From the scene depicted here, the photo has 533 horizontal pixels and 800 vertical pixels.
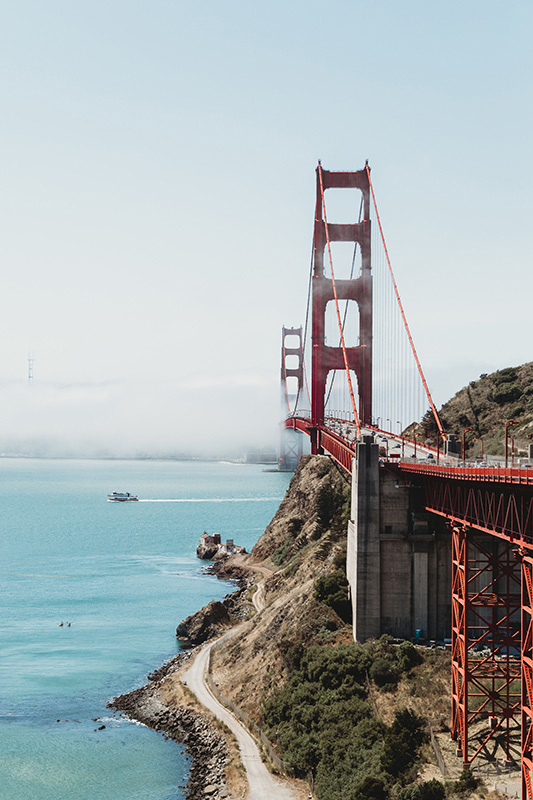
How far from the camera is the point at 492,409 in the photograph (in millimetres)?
79500

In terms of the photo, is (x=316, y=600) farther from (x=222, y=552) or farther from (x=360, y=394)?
(x=222, y=552)

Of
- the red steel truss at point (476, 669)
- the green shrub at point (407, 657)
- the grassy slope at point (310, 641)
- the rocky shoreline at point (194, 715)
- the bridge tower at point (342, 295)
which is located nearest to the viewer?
the red steel truss at point (476, 669)

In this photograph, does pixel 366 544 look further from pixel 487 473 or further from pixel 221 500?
pixel 221 500

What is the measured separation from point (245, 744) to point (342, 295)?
47.5m

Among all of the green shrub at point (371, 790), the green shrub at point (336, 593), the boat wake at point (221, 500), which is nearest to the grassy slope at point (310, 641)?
the green shrub at point (336, 593)

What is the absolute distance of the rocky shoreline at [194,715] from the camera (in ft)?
131

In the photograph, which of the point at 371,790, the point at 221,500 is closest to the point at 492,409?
the point at 371,790

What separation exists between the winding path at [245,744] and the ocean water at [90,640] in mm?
3368

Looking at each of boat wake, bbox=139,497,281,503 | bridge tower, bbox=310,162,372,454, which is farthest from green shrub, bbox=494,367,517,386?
boat wake, bbox=139,497,281,503

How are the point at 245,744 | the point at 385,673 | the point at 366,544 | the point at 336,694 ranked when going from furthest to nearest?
the point at 366,544 → the point at 245,744 → the point at 336,694 → the point at 385,673

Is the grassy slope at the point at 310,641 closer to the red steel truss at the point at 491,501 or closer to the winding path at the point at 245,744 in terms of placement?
the winding path at the point at 245,744

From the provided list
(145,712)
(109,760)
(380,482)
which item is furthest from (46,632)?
(380,482)

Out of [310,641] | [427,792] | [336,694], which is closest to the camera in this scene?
[427,792]

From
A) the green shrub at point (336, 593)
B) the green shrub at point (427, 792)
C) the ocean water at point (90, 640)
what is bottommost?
the ocean water at point (90, 640)
